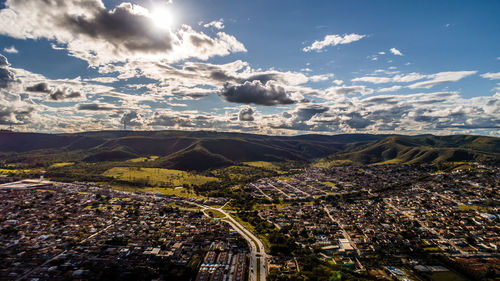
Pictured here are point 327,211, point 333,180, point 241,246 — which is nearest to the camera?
point 241,246

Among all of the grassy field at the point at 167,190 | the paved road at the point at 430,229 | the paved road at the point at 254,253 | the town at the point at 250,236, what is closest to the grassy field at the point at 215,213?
the town at the point at 250,236

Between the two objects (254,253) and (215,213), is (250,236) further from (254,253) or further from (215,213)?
(215,213)

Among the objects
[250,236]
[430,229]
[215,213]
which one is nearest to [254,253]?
[250,236]

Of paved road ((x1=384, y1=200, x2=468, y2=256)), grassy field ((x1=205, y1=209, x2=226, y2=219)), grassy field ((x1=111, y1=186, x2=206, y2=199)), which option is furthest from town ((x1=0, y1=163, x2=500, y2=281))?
grassy field ((x1=111, y1=186, x2=206, y2=199))

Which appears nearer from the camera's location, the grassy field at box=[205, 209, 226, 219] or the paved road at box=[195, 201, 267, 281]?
the paved road at box=[195, 201, 267, 281]

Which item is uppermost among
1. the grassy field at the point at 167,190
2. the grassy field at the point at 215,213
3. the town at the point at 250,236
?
the town at the point at 250,236

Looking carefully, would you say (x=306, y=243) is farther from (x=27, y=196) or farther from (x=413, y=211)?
(x=27, y=196)

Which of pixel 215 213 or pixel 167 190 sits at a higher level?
pixel 215 213

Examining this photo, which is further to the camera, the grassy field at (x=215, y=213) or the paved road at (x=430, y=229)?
the grassy field at (x=215, y=213)

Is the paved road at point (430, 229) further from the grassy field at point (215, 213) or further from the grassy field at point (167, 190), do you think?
the grassy field at point (167, 190)

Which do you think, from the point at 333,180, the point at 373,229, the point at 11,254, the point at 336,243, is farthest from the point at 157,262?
the point at 333,180

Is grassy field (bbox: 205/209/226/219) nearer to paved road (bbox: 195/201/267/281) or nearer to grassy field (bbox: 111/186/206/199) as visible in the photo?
paved road (bbox: 195/201/267/281)
